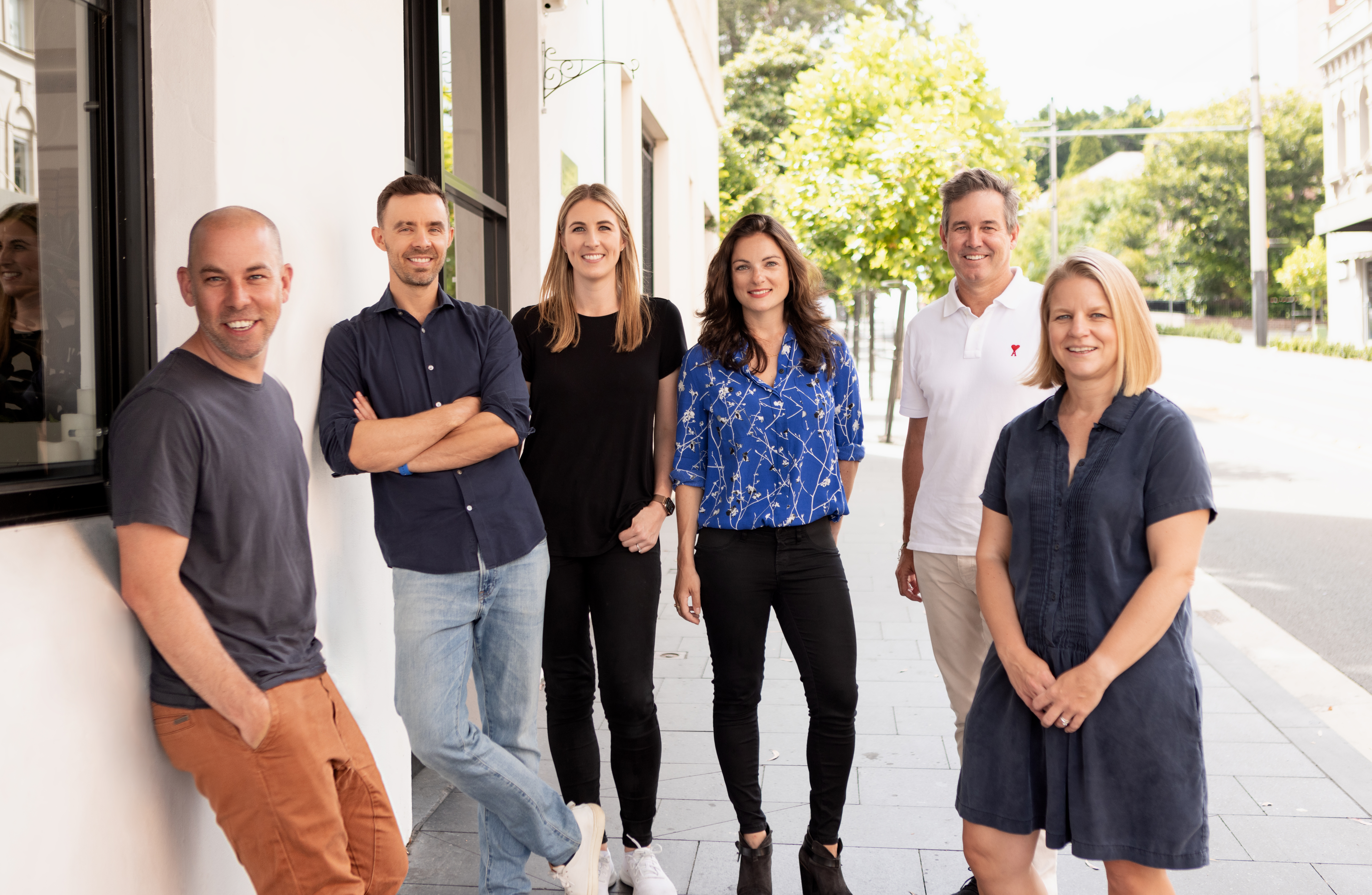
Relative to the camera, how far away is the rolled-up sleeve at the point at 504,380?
3.06 m

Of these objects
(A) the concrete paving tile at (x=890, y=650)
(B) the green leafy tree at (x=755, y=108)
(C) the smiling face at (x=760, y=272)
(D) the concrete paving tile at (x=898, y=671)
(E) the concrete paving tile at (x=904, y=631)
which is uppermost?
(B) the green leafy tree at (x=755, y=108)

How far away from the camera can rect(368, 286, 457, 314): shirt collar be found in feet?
10.2

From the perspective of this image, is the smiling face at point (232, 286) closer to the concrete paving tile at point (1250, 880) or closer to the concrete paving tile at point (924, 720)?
the concrete paving tile at point (1250, 880)

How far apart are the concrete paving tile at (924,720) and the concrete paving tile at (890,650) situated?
741 mm

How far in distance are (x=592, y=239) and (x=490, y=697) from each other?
1412 millimetres

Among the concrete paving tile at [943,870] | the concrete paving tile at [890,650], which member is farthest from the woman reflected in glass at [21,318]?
the concrete paving tile at [890,650]

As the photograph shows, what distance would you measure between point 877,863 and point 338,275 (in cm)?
260

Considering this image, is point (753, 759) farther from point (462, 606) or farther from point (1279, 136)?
point (1279, 136)

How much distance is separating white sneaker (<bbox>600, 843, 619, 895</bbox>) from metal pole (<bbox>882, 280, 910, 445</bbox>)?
12.4 meters

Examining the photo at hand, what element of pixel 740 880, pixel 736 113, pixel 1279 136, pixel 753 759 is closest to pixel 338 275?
pixel 753 759

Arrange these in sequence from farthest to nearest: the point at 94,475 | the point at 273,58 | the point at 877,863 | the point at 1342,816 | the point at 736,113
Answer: the point at 736,113
the point at 1342,816
the point at 877,863
the point at 273,58
the point at 94,475

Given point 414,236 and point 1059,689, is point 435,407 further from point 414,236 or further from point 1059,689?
point 1059,689

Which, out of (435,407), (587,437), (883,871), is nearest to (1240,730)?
(883,871)

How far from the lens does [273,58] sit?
2916mm
